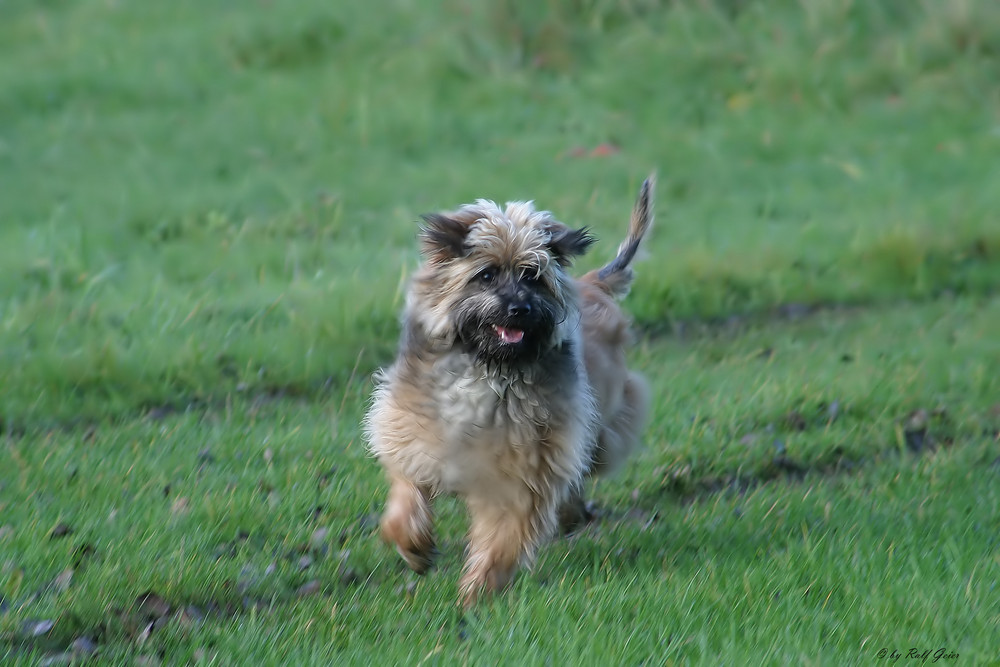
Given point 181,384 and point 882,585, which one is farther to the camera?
point 181,384

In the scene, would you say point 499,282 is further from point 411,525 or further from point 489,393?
point 411,525

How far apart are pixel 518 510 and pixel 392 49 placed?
11.5 meters

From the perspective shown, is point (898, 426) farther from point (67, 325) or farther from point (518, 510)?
point (67, 325)

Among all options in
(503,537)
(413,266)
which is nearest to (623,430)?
(503,537)

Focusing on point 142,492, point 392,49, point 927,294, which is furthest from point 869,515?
point 392,49

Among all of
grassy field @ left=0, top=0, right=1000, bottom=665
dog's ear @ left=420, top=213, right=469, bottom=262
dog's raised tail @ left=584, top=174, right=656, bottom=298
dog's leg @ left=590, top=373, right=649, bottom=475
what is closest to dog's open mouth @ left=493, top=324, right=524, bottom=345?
dog's ear @ left=420, top=213, right=469, bottom=262

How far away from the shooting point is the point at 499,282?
5227 millimetres

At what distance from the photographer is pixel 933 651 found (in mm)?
4680

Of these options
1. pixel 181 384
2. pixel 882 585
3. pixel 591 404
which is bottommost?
pixel 181 384

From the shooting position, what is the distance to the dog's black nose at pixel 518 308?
5.06 m

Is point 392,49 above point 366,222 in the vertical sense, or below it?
above

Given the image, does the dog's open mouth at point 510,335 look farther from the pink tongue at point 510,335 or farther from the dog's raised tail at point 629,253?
the dog's raised tail at point 629,253

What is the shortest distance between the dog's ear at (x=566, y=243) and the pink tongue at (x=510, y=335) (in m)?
0.45

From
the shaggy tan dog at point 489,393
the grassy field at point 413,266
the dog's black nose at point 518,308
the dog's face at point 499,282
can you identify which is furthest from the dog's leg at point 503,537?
the dog's black nose at point 518,308
